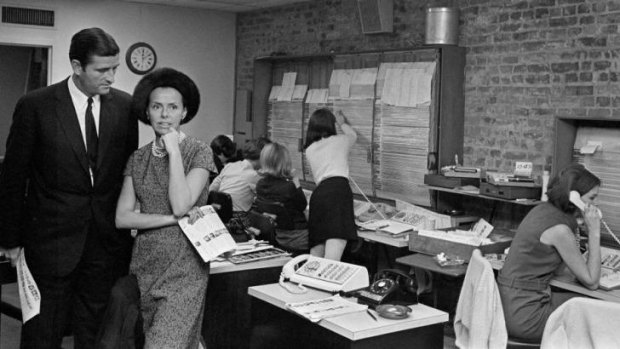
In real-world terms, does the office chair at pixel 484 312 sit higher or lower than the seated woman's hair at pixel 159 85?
lower

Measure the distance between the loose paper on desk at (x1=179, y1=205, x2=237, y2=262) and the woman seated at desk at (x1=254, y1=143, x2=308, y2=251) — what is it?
2.81m

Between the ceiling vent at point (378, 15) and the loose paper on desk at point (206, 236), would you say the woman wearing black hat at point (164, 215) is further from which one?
the ceiling vent at point (378, 15)

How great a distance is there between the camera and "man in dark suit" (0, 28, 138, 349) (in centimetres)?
315

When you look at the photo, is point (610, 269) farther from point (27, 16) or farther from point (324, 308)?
point (27, 16)

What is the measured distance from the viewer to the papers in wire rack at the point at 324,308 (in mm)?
3166

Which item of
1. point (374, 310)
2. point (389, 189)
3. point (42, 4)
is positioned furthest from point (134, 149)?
point (42, 4)

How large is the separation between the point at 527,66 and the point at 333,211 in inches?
75.0

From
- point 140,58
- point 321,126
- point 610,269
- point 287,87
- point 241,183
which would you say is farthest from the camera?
point 140,58

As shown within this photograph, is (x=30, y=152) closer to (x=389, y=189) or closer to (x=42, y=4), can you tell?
(x=389, y=189)

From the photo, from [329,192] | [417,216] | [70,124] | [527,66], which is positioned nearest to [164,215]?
[70,124]

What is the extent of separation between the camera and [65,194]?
10.4 feet

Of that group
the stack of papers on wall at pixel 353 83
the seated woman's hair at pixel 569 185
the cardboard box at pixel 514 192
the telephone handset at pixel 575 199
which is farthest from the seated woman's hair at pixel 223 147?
the telephone handset at pixel 575 199

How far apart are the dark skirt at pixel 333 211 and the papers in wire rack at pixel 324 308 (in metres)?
2.23

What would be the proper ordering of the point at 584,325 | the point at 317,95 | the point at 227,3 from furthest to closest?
1. the point at 227,3
2. the point at 317,95
3. the point at 584,325
